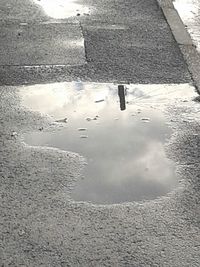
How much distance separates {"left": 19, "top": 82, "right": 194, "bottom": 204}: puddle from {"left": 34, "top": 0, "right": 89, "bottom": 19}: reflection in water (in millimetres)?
2842

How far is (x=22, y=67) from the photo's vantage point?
731 centimetres

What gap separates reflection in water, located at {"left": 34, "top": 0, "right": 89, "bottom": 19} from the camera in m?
9.36

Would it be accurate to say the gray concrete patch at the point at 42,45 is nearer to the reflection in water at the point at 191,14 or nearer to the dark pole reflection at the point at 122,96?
the dark pole reflection at the point at 122,96

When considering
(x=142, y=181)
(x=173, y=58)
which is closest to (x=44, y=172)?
(x=142, y=181)

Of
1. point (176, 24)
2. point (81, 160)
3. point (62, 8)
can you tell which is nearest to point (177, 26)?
point (176, 24)

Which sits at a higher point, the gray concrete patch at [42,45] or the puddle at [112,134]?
the puddle at [112,134]

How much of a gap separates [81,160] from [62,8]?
5.07m

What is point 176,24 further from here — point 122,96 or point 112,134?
point 112,134

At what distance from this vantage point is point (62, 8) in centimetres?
970

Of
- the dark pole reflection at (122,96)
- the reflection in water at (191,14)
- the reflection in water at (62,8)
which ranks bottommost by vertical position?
the reflection in water at (62,8)

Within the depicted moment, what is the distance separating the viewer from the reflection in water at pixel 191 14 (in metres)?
8.88

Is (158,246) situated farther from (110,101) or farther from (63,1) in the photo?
(63,1)

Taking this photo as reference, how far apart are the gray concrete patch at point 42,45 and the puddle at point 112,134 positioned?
0.80 meters

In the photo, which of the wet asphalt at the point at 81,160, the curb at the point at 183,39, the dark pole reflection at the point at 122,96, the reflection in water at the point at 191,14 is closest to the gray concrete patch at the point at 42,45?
the wet asphalt at the point at 81,160
